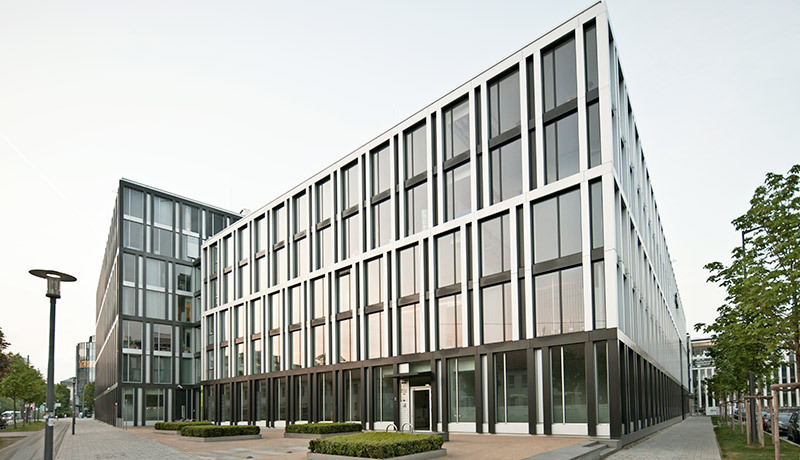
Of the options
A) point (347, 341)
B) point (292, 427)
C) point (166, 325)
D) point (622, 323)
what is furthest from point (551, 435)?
point (166, 325)

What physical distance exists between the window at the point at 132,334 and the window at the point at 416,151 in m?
41.9

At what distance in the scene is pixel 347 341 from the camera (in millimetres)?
44062

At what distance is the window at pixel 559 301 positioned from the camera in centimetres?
2837

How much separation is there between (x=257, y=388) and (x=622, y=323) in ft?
116

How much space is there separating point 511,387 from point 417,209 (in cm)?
1262

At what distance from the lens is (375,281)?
41.8 m

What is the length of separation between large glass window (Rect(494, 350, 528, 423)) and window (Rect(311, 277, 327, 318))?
18631 mm

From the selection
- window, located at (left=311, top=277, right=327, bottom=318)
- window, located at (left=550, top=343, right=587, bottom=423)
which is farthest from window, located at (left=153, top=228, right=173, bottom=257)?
window, located at (left=550, top=343, right=587, bottom=423)

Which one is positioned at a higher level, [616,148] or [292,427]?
[616,148]

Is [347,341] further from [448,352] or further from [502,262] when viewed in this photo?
[502,262]

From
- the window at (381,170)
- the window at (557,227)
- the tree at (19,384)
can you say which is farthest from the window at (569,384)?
the tree at (19,384)

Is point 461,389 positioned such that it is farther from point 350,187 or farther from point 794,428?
point 350,187

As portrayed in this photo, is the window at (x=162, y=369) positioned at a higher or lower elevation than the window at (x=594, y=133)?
lower

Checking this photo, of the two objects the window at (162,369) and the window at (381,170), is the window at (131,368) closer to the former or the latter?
the window at (162,369)
